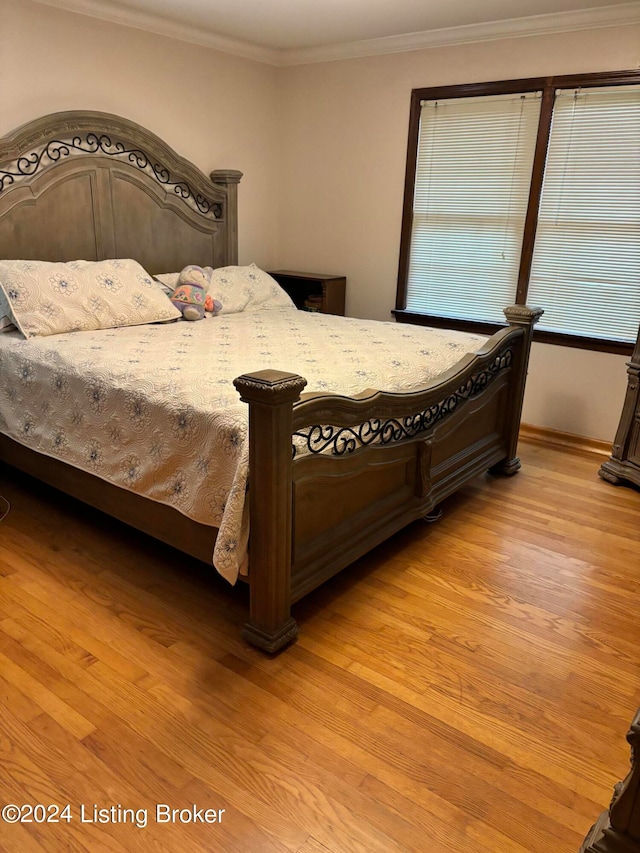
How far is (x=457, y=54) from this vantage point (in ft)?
12.4

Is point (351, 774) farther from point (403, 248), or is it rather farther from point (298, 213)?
point (298, 213)

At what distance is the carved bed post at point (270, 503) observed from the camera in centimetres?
168

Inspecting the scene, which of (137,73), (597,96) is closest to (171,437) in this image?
(137,73)

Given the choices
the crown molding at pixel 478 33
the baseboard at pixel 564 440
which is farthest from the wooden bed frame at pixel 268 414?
the crown molding at pixel 478 33

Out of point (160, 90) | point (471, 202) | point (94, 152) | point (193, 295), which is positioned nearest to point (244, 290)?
point (193, 295)

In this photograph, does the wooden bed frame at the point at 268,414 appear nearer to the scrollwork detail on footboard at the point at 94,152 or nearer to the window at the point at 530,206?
the scrollwork detail on footboard at the point at 94,152

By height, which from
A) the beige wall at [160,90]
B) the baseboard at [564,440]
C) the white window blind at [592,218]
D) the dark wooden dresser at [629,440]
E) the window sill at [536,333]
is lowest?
the baseboard at [564,440]

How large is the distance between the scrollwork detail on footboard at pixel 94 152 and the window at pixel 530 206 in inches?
57.4

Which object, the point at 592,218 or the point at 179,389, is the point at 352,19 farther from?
the point at 179,389

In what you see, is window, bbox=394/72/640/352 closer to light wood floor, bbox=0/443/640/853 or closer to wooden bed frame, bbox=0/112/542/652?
wooden bed frame, bbox=0/112/542/652

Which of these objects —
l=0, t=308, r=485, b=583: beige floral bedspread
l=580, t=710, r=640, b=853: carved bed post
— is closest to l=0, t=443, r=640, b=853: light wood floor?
l=580, t=710, r=640, b=853: carved bed post

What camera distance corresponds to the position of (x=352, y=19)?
3.58 metres

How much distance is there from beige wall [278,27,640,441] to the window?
103 millimetres

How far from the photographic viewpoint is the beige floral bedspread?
1.93 m
